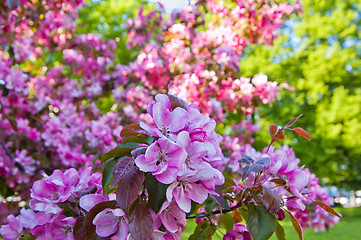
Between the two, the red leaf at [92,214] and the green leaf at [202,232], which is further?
the green leaf at [202,232]

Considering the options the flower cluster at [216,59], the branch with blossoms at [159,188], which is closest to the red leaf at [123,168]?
the branch with blossoms at [159,188]

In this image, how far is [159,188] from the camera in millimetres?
842

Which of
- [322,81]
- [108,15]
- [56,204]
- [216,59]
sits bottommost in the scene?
[322,81]

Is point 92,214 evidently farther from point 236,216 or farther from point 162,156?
point 236,216

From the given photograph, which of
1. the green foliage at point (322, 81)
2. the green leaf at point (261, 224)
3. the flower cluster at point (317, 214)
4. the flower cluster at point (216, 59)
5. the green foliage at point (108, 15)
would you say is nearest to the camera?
the green leaf at point (261, 224)

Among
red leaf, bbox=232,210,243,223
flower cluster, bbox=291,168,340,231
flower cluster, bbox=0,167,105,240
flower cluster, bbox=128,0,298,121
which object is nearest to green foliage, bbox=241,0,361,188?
flower cluster, bbox=128,0,298,121

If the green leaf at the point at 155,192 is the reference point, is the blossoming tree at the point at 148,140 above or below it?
below

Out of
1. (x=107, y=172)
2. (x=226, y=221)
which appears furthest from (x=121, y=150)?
(x=226, y=221)

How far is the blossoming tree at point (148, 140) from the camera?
0.86 m

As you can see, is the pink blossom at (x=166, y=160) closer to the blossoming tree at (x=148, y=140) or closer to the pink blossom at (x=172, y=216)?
the blossoming tree at (x=148, y=140)

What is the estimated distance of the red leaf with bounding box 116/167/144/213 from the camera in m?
0.79

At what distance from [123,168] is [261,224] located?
41 centimetres

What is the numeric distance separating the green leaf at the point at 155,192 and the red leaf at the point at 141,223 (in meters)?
0.03

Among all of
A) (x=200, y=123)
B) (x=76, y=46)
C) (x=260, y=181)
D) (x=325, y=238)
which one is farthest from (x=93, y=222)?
(x=325, y=238)
